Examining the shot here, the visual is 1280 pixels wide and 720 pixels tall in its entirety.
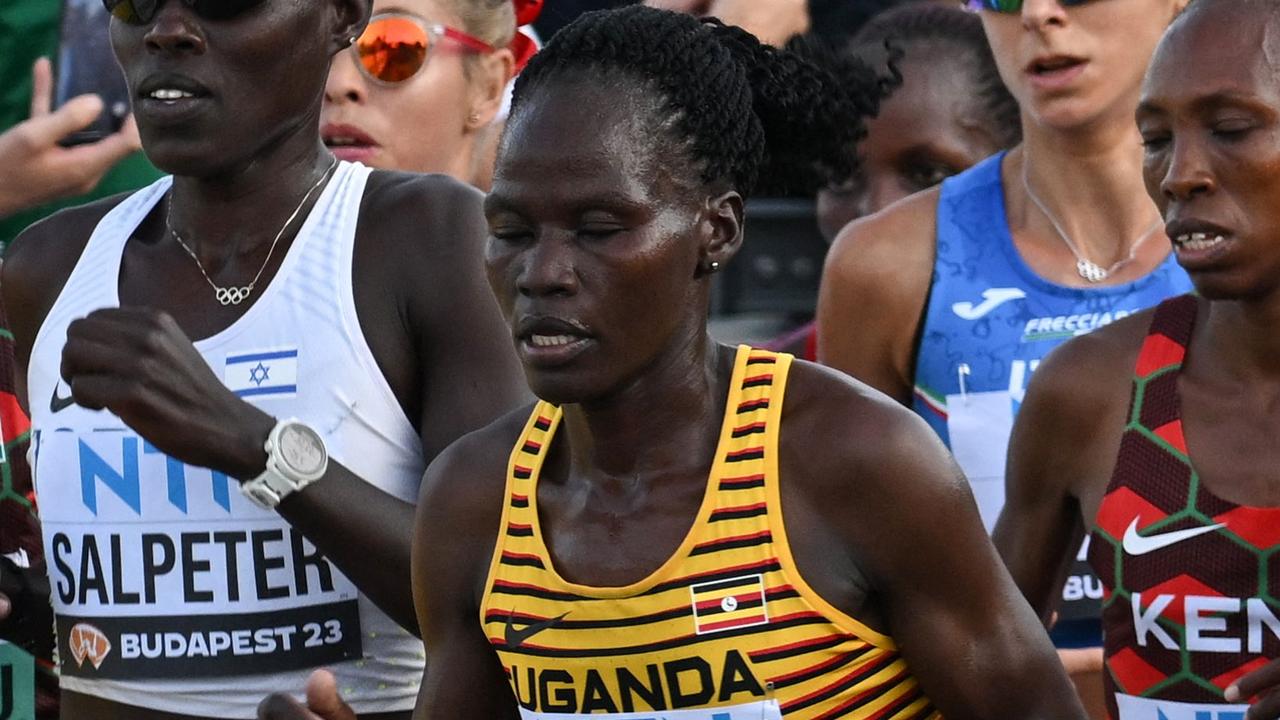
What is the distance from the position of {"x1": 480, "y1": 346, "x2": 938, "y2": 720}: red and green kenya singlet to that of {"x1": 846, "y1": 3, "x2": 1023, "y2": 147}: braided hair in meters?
2.84

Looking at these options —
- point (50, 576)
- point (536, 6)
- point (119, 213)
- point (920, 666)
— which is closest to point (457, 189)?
point (119, 213)

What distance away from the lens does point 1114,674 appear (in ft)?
11.5

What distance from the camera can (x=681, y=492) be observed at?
2998 mm

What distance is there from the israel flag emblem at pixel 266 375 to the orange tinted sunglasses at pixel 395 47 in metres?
1.54

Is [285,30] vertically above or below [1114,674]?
above

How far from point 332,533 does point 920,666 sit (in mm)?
913

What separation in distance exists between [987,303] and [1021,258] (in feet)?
0.46

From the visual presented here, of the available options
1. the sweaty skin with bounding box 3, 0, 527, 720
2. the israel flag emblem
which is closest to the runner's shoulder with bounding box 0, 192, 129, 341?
the sweaty skin with bounding box 3, 0, 527, 720

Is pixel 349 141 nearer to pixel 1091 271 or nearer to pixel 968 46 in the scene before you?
pixel 1091 271

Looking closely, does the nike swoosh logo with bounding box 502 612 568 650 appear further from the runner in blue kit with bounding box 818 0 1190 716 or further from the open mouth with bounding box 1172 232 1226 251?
the runner in blue kit with bounding box 818 0 1190 716

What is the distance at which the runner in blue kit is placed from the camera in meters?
4.56

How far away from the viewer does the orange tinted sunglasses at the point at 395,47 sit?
4.95 meters

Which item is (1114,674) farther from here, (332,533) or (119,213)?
(119,213)

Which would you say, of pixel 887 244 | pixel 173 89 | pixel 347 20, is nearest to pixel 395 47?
pixel 887 244
